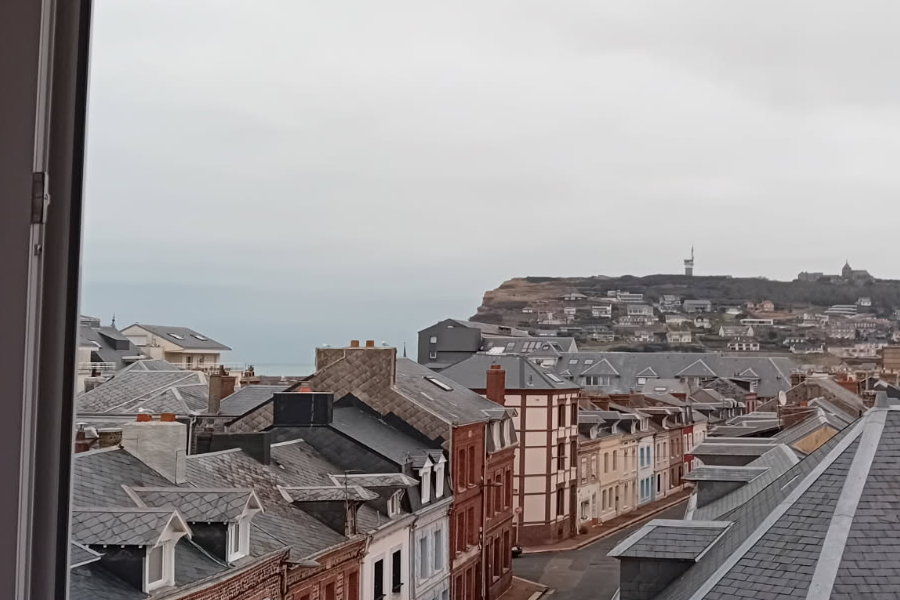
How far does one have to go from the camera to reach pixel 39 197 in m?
1.71

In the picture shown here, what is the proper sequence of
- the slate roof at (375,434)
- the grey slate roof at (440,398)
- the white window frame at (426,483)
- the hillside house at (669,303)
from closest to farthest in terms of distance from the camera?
the white window frame at (426,483) < the slate roof at (375,434) < the grey slate roof at (440,398) < the hillside house at (669,303)

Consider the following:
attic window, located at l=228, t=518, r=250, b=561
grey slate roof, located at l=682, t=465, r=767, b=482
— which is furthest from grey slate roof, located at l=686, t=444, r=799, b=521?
attic window, located at l=228, t=518, r=250, b=561

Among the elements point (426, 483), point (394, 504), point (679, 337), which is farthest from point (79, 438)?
point (679, 337)

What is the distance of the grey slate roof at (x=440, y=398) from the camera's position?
17266 mm

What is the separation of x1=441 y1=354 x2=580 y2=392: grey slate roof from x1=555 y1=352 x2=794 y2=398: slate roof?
21161 millimetres

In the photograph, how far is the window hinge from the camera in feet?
5.61

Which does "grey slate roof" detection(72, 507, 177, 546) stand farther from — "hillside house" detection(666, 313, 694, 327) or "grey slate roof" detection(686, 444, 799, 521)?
"hillside house" detection(666, 313, 694, 327)

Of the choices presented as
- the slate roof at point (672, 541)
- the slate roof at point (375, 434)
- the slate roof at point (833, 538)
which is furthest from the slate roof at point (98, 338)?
the slate roof at point (375, 434)

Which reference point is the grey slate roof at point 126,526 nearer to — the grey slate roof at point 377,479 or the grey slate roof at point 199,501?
the grey slate roof at point 199,501

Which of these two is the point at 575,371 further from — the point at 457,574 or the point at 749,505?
the point at 749,505

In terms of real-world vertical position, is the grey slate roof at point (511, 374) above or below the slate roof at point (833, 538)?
below

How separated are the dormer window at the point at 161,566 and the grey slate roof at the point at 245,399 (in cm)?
879

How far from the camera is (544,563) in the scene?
24.1m

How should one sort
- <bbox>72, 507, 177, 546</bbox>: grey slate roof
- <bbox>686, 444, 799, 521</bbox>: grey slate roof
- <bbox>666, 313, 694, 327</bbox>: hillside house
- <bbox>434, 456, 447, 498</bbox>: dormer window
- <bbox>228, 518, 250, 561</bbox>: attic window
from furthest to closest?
<bbox>666, 313, 694, 327</bbox>: hillside house, <bbox>434, 456, 447, 498</bbox>: dormer window, <bbox>686, 444, 799, 521</bbox>: grey slate roof, <bbox>228, 518, 250, 561</bbox>: attic window, <bbox>72, 507, 177, 546</bbox>: grey slate roof
